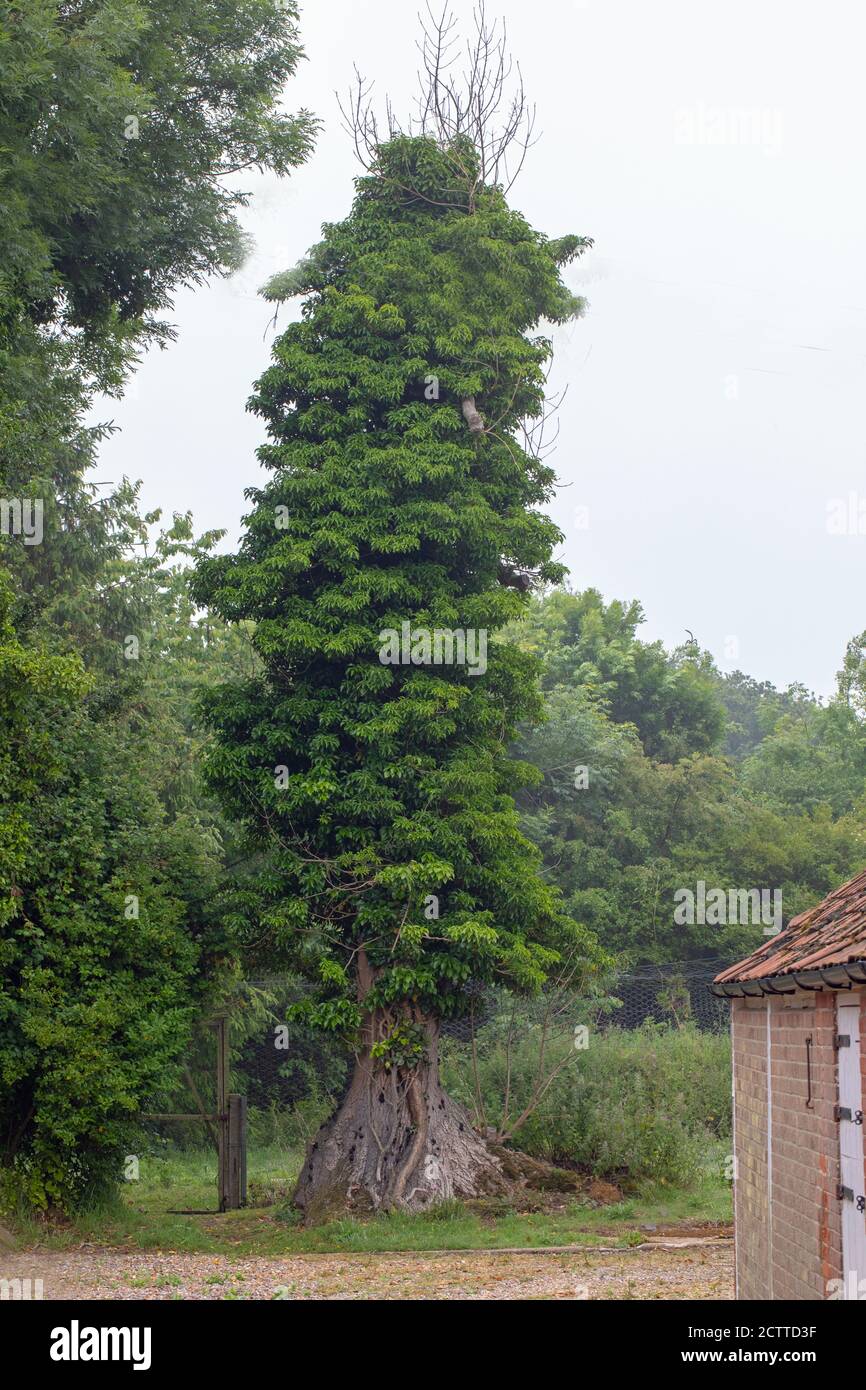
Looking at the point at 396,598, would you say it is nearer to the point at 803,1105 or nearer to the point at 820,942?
the point at 820,942

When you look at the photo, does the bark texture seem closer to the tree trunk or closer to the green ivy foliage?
the green ivy foliage

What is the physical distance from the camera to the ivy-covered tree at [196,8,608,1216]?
16.4m

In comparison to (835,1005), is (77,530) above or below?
above

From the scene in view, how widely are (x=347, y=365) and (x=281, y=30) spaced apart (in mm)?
7386

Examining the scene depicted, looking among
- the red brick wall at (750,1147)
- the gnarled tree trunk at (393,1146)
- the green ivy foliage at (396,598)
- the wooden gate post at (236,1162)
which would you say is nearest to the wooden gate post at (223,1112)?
the wooden gate post at (236,1162)

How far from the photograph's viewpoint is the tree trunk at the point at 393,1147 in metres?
16.0

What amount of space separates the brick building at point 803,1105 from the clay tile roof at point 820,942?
0.06 feet

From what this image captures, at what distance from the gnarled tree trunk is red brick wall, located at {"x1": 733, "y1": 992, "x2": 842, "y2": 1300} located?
22.8 ft

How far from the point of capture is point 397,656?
17062mm

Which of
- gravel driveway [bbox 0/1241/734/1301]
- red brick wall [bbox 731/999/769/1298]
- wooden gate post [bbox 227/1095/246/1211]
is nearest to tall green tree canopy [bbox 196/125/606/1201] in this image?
wooden gate post [bbox 227/1095/246/1211]
